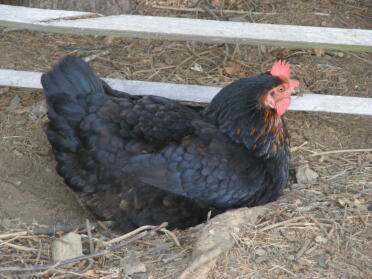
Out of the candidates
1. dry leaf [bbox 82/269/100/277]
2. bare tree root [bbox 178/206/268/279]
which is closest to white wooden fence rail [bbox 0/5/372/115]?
bare tree root [bbox 178/206/268/279]

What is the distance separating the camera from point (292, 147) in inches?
195

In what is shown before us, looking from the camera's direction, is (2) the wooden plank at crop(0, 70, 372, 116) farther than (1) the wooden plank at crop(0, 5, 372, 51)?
Yes

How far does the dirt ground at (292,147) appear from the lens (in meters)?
3.62

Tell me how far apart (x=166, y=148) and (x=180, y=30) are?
94 cm

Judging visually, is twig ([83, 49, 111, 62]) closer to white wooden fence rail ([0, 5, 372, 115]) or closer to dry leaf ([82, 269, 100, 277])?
white wooden fence rail ([0, 5, 372, 115])

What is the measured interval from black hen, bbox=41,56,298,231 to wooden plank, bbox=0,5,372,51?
0.28m

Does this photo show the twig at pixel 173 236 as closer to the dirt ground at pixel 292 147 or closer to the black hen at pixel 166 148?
the dirt ground at pixel 292 147

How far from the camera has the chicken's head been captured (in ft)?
Result: 13.8

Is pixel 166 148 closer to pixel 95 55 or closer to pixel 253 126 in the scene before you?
pixel 253 126

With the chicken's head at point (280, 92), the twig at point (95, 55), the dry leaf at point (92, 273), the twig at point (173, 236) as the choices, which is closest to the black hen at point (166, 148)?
the chicken's head at point (280, 92)

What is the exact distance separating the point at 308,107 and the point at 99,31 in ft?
6.06

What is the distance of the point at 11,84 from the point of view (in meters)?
4.97

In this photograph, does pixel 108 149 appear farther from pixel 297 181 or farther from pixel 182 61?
pixel 182 61

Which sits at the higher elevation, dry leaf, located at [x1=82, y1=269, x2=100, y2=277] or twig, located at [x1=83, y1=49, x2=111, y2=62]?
twig, located at [x1=83, y1=49, x2=111, y2=62]
